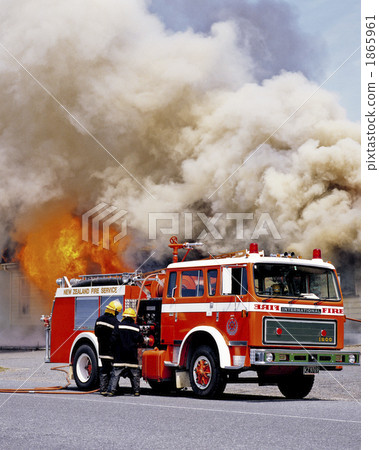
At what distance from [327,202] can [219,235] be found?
16.7 ft

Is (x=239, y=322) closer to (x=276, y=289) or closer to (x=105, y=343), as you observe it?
(x=276, y=289)

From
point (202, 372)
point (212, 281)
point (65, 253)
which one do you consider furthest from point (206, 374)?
point (65, 253)

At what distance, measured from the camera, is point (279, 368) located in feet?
43.6

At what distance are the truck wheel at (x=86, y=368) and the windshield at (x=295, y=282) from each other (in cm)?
414

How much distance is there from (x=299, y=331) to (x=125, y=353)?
328 centimetres

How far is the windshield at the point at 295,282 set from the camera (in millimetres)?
13305

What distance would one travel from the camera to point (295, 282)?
1375 cm

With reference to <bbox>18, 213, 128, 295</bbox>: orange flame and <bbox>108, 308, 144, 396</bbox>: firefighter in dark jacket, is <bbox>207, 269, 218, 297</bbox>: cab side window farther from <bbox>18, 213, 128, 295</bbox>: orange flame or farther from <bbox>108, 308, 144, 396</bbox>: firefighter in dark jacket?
<bbox>18, 213, 128, 295</bbox>: orange flame

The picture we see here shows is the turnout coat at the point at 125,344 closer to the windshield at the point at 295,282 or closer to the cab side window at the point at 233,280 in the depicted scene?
the cab side window at the point at 233,280

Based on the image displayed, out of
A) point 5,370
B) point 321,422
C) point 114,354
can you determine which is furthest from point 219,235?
point 321,422

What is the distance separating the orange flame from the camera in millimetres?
34562

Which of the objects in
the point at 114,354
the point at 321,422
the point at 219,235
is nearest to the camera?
the point at 321,422

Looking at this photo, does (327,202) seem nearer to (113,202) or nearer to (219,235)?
(219,235)

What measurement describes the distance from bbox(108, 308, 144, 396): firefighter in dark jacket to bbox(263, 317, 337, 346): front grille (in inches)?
107
